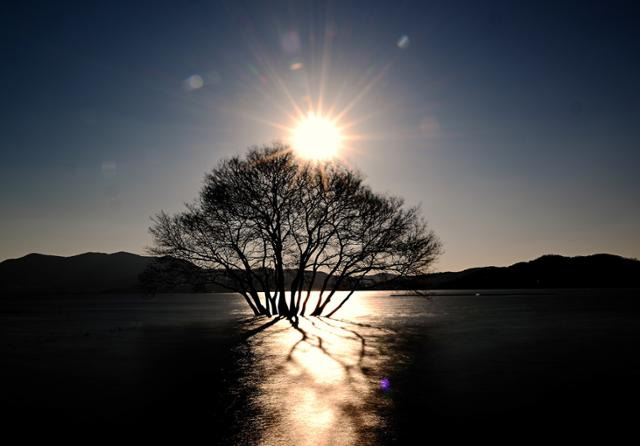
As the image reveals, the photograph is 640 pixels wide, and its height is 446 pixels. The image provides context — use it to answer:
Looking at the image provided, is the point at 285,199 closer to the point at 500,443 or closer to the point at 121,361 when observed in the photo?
the point at 121,361

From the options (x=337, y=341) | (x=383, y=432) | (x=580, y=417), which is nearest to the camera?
(x=383, y=432)

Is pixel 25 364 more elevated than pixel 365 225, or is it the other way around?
pixel 365 225

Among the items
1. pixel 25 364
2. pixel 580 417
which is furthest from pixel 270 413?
pixel 25 364

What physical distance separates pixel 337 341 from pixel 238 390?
990cm

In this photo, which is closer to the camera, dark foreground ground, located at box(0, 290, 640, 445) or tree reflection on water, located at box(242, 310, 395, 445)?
tree reflection on water, located at box(242, 310, 395, 445)

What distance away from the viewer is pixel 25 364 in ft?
45.0

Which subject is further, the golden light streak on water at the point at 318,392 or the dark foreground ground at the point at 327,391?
the dark foreground ground at the point at 327,391

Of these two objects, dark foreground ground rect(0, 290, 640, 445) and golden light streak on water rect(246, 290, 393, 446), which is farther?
dark foreground ground rect(0, 290, 640, 445)

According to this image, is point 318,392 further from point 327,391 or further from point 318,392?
point 327,391

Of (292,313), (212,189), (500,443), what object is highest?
(212,189)

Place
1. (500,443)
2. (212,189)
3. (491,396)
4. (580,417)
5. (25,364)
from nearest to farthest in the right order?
(500,443) → (580,417) → (491,396) → (25,364) → (212,189)

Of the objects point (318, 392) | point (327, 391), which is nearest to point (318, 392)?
point (318, 392)

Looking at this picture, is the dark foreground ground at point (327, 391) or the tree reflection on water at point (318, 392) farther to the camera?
the dark foreground ground at point (327, 391)

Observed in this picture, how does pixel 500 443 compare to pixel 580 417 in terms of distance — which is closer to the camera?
pixel 500 443
